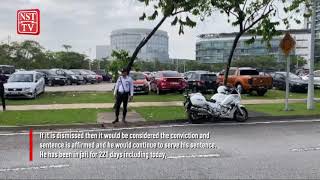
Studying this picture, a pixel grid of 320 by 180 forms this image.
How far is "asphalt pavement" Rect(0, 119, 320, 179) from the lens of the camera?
27.1 ft

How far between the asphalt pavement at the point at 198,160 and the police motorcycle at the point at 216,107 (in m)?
2.05

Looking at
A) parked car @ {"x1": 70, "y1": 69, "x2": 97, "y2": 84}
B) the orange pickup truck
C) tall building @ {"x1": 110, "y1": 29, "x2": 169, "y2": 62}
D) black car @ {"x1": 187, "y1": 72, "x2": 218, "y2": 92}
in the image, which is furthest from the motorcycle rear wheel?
tall building @ {"x1": 110, "y1": 29, "x2": 169, "y2": 62}

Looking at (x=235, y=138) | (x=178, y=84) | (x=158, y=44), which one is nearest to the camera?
(x=235, y=138)

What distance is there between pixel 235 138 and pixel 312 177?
4.81m

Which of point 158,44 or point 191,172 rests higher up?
point 158,44

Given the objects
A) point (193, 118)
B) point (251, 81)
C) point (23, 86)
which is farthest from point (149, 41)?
point (193, 118)

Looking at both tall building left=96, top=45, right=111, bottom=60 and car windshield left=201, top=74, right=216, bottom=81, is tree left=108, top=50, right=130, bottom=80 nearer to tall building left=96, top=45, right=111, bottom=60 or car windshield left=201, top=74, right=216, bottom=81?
car windshield left=201, top=74, right=216, bottom=81

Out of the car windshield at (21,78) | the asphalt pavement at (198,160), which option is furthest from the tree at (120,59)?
the asphalt pavement at (198,160)

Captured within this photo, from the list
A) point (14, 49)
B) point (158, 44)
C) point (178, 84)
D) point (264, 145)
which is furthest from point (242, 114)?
point (158, 44)

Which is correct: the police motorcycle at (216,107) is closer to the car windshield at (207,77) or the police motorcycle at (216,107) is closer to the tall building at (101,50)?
the car windshield at (207,77)

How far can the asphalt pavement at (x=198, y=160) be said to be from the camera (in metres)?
8.26

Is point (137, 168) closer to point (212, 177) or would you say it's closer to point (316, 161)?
point (212, 177)

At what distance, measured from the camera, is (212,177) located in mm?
8000

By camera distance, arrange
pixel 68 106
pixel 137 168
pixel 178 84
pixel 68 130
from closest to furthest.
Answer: pixel 137 168 < pixel 68 130 < pixel 68 106 < pixel 178 84
